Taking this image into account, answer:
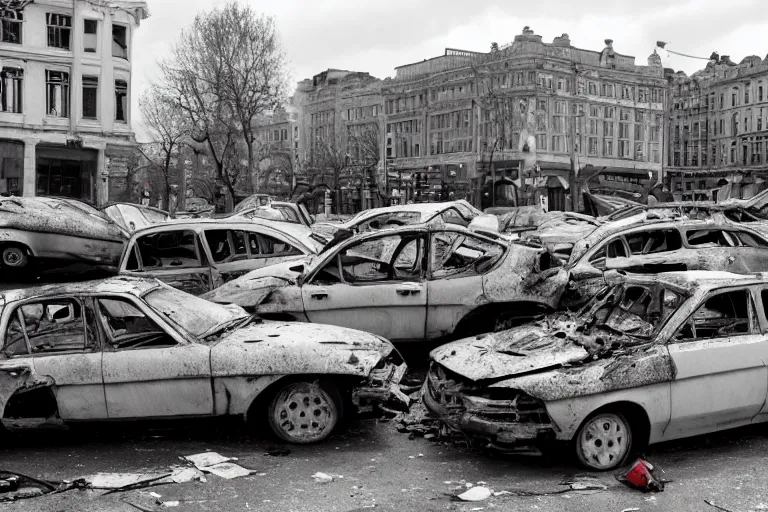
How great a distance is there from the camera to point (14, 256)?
15.8 m

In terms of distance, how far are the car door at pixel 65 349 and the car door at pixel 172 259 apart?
395cm

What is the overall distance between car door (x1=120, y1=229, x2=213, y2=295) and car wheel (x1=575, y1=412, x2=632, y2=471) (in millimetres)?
6322

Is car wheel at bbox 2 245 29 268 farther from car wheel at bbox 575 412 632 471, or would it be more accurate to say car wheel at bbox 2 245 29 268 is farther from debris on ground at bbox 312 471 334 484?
car wheel at bbox 575 412 632 471

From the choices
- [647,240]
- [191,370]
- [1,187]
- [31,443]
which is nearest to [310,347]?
[191,370]

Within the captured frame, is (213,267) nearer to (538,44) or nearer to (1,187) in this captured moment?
(1,187)

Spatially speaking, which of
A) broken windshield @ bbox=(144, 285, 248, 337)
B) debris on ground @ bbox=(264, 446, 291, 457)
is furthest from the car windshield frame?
debris on ground @ bbox=(264, 446, 291, 457)

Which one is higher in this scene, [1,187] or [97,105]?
[97,105]

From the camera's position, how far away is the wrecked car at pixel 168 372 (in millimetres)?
6488

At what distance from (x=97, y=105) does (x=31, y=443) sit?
34418mm

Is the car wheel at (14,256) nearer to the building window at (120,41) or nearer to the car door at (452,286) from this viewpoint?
the car door at (452,286)

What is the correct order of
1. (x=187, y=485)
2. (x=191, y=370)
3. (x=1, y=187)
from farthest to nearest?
(x=1, y=187) < (x=191, y=370) < (x=187, y=485)

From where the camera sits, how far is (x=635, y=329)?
651cm

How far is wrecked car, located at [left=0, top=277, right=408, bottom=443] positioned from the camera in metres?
6.49

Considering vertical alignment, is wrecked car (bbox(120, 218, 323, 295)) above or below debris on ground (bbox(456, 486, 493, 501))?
above
